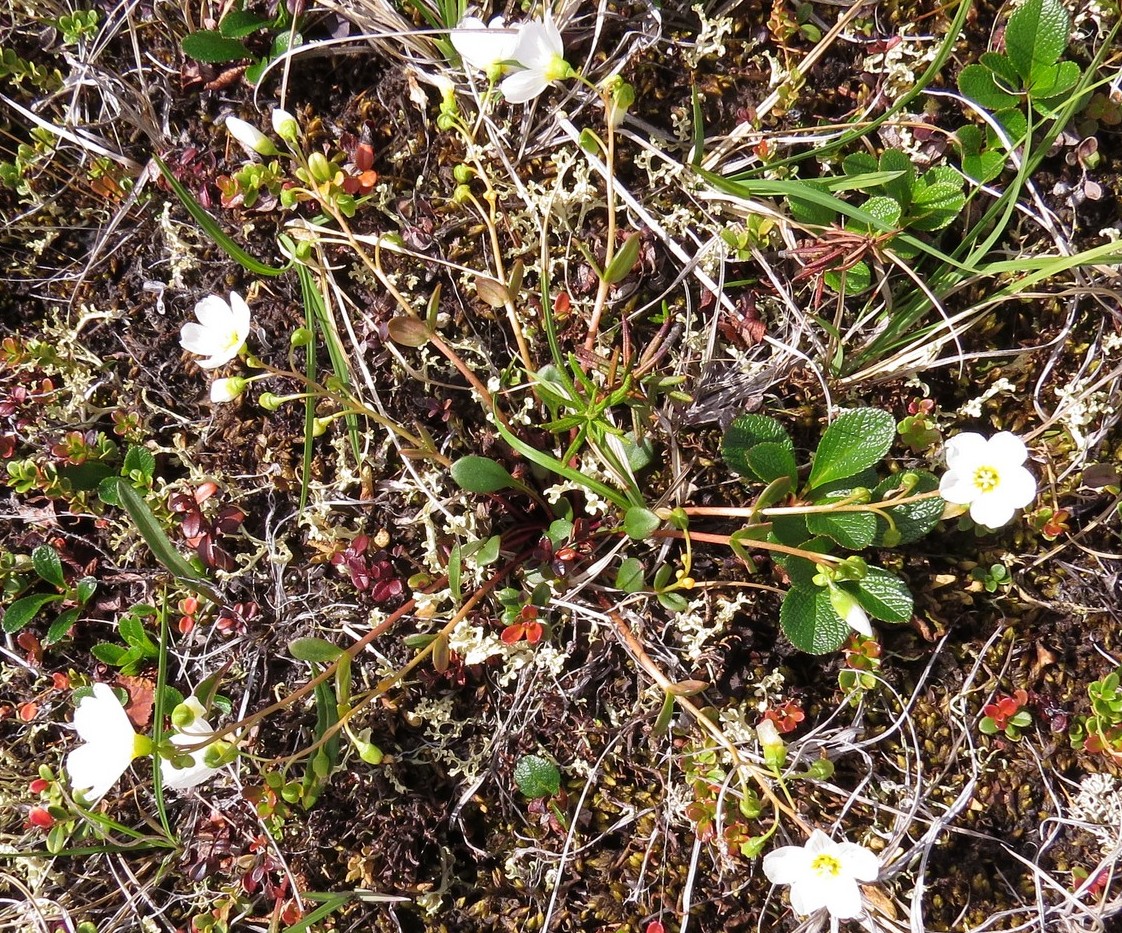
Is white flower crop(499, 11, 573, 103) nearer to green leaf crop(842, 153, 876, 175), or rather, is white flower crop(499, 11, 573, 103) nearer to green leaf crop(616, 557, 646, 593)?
green leaf crop(842, 153, 876, 175)

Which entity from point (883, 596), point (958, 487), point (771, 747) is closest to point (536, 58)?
point (958, 487)

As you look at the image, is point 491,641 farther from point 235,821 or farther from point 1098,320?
point 1098,320

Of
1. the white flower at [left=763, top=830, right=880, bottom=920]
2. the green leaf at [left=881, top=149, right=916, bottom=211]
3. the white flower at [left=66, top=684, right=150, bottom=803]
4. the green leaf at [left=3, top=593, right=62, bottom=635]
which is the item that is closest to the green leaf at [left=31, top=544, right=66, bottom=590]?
the green leaf at [left=3, top=593, right=62, bottom=635]

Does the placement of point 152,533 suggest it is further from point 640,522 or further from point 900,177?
point 900,177

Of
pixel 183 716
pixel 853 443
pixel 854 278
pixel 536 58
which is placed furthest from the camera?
pixel 854 278

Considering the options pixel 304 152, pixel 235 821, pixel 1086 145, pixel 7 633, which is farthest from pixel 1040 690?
pixel 7 633

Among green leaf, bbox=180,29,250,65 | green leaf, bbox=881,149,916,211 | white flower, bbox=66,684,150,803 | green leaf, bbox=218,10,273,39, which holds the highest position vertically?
green leaf, bbox=218,10,273,39
